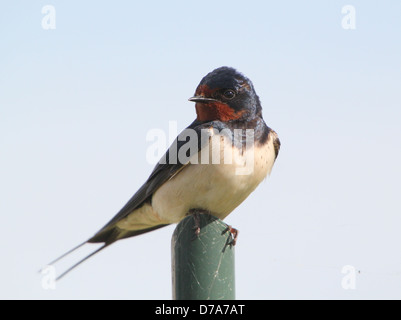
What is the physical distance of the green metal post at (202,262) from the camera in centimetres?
359

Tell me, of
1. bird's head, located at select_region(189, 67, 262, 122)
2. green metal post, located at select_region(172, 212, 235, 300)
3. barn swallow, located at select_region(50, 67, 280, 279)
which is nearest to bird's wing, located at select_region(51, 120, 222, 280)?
barn swallow, located at select_region(50, 67, 280, 279)

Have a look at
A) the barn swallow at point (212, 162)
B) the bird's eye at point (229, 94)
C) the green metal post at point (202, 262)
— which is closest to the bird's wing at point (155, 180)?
the barn swallow at point (212, 162)

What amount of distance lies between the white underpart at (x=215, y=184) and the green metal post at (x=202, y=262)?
816 mm

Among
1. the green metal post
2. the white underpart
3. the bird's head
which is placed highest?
the bird's head

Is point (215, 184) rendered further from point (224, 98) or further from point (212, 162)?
point (224, 98)

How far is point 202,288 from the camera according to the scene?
3586 millimetres

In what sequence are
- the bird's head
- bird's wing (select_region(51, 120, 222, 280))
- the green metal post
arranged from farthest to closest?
the bird's head → bird's wing (select_region(51, 120, 222, 280)) → the green metal post

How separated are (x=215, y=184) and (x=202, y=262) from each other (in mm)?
1078

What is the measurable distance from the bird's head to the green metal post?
51.3 inches

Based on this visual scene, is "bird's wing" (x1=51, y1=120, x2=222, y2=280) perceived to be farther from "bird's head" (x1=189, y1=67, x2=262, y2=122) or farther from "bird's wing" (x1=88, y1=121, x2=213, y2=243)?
"bird's head" (x1=189, y1=67, x2=262, y2=122)

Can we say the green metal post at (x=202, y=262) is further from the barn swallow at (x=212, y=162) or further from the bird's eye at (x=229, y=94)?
the bird's eye at (x=229, y=94)

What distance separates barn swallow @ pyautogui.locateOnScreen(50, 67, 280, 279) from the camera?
15.5 feet

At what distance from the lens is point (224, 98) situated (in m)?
5.07

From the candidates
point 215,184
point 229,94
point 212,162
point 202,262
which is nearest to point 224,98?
point 229,94
